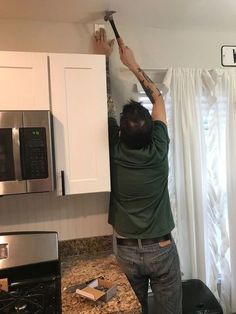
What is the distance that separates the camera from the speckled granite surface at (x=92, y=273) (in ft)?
4.51

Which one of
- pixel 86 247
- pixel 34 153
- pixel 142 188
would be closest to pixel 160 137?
pixel 142 188

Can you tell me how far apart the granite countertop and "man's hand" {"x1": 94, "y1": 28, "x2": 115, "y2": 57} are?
1.32 m

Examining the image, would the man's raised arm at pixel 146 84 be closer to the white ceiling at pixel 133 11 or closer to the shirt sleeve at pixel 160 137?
the shirt sleeve at pixel 160 137

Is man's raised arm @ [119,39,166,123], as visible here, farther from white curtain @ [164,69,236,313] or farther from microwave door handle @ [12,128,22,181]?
microwave door handle @ [12,128,22,181]

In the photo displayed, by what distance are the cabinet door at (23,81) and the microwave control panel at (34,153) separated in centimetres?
16

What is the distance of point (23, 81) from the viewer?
1597 millimetres

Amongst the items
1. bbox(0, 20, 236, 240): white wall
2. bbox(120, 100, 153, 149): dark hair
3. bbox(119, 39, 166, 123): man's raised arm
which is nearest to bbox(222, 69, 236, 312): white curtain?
bbox(0, 20, 236, 240): white wall

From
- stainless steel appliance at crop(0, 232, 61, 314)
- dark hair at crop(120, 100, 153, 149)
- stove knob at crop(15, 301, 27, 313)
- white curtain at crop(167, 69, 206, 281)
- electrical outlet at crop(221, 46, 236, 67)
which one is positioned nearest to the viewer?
stove knob at crop(15, 301, 27, 313)

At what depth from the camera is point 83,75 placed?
169 centimetres

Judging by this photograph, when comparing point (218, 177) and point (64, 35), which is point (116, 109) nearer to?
point (64, 35)

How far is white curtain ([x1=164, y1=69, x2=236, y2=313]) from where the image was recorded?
2.15 m

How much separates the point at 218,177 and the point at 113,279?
3.59 ft

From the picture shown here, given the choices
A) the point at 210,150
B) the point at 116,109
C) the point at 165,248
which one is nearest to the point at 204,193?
the point at 210,150

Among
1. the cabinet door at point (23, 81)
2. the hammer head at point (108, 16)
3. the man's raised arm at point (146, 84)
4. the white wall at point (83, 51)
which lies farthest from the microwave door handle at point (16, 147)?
the hammer head at point (108, 16)
